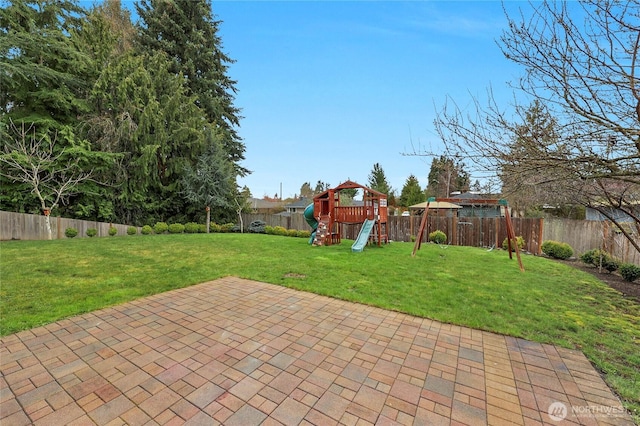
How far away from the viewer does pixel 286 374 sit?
2.22 metres

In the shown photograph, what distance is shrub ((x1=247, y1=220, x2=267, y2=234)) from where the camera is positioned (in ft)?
51.3

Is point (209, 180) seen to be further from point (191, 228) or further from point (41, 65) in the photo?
point (41, 65)

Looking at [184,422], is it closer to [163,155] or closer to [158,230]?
[158,230]

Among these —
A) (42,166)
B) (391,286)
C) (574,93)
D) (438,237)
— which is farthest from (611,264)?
(42,166)

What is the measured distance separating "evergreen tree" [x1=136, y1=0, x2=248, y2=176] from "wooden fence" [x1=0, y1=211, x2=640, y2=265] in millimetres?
9220

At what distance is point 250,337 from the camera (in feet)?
9.37

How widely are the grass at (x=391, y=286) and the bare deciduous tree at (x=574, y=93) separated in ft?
5.81

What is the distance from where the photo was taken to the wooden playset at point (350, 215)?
9852 millimetres

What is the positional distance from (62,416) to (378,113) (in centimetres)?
806

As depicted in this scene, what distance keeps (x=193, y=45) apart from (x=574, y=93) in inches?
Result: 784

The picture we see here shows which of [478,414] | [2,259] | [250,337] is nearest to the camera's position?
[478,414]

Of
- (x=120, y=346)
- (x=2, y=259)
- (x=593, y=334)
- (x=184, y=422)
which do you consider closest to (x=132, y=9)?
(x=2, y=259)

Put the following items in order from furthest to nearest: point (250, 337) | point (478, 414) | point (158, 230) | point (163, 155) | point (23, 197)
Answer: point (163, 155) → point (158, 230) → point (23, 197) → point (250, 337) → point (478, 414)

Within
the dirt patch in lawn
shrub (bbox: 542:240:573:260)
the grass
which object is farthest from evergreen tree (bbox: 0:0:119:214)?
shrub (bbox: 542:240:573:260)
